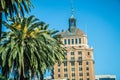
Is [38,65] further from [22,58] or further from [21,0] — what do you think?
[21,0]

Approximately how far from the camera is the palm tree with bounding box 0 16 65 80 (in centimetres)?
6066

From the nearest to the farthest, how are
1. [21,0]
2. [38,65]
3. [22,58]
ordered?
[21,0]
[22,58]
[38,65]

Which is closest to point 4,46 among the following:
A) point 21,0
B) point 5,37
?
point 5,37

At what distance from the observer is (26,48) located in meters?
61.1

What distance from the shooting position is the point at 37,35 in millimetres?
63125

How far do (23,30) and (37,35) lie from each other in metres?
2.88

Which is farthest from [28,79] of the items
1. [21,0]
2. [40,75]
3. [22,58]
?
[21,0]

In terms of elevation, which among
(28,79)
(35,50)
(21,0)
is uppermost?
(21,0)

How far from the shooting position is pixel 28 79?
65.1 metres

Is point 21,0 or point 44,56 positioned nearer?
point 21,0

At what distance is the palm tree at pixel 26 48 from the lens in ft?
199

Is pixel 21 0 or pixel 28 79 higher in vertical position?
pixel 21 0

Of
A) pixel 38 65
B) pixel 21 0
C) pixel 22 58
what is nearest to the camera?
pixel 21 0

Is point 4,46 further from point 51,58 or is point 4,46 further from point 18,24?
point 51,58
